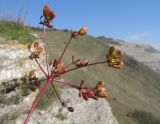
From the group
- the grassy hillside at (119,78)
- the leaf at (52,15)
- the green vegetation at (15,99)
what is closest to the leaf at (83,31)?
the leaf at (52,15)

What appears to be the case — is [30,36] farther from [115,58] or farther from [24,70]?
[115,58]

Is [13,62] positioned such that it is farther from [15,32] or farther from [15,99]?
[15,32]

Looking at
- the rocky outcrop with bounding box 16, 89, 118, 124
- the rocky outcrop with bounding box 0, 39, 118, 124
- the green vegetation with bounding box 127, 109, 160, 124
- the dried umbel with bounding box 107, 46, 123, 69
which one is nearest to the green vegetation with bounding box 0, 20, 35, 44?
the rocky outcrop with bounding box 0, 39, 118, 124

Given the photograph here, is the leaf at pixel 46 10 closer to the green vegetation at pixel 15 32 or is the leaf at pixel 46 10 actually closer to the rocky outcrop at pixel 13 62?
the rocky outcrop at pixel 13 62

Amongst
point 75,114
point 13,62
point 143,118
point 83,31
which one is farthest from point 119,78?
point 83,31

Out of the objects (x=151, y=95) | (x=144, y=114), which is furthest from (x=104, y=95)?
(x=151, y=95)

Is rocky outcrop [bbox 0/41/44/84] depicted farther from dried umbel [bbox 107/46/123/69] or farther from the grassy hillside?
dried umbel [bbox 107/46/123/69]

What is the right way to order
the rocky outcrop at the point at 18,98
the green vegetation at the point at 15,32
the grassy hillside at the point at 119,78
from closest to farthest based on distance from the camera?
1. the rocky outcrop at the point at 18,98
2. the green vegetation at the point at 15,32
3. the grassy hillside at the point at 119,78
